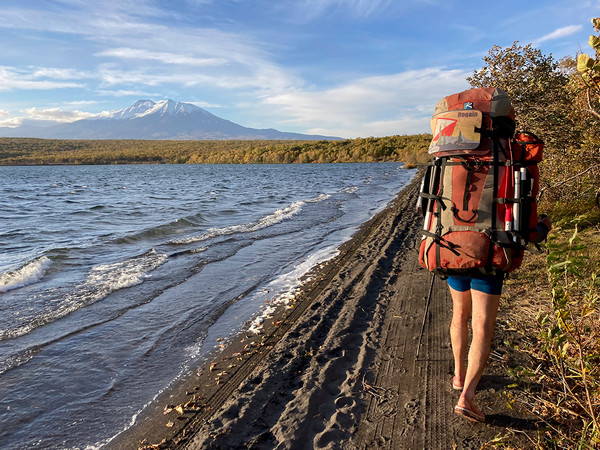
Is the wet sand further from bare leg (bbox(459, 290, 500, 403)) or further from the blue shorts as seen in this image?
the blue shorts

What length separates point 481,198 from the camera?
2.32m

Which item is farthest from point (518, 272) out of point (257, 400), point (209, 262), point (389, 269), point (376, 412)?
point (209, 262)

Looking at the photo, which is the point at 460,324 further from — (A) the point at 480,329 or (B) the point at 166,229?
(B) the point at 166,229

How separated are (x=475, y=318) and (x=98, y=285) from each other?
22.1 ft

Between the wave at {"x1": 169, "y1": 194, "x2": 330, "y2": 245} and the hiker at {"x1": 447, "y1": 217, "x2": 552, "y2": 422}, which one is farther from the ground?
the hiker at {"x1": 447, "y1": 217, "x2": 552, "y2": 422}

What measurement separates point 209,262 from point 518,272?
20.1 ft

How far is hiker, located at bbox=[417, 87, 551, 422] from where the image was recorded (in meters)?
2.27

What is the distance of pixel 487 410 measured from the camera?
109 inches

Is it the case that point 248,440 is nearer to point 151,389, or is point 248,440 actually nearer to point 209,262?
point 151,389

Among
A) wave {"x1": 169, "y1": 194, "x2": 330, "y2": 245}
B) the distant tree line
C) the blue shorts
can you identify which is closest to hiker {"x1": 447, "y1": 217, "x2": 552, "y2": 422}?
the blue shorts

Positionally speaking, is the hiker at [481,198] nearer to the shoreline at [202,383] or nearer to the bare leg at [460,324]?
the bare leg at [460,324]

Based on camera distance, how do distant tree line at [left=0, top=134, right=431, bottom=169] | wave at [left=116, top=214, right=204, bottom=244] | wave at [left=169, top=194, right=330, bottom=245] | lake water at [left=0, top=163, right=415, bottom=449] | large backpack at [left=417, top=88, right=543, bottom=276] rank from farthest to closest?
distant tree line at [left=0, top=134, right=431, bottom=169]
wave at [left=116, top=214, right=204, bottom=244]
wave at [left=169, top=194, right=330, bottom=245]
lake water at [left=0, top=163, right=415, bottom=449]
large backpack at [left=417, top=88, right=543, bottom=276]

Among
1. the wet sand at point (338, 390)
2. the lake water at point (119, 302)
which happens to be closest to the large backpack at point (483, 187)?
the wet sand at point (338, 390)

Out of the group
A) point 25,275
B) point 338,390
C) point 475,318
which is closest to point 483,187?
point 475,318
